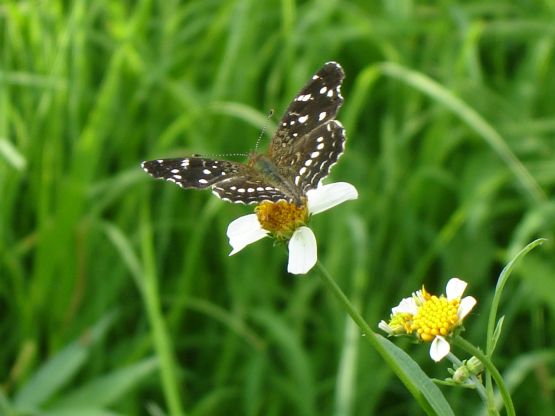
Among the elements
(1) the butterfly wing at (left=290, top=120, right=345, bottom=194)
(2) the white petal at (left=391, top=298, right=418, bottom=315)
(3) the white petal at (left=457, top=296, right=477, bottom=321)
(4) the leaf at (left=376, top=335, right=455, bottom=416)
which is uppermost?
(1) the butterfly wing at (left=290, top=120, right=345, bottom=194)

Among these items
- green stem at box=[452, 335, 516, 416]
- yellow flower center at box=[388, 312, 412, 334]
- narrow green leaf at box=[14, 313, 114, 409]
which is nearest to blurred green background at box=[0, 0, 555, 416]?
narrow green leaf at box=[14, 313, 114, 409]

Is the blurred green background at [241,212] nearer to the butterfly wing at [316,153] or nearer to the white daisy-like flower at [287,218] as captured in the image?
the butterfly wing at [316,153]

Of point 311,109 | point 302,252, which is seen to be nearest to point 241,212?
point 311,109

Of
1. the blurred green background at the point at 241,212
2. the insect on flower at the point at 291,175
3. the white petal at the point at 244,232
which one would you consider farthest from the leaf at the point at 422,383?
the blurred green background at the point at 241,212

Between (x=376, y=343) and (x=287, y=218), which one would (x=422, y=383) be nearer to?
(x=376, y=343)

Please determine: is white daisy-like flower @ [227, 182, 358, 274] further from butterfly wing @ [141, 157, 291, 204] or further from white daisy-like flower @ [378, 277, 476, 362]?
white daisy-like flower @ [378, 277, 476, 362]
